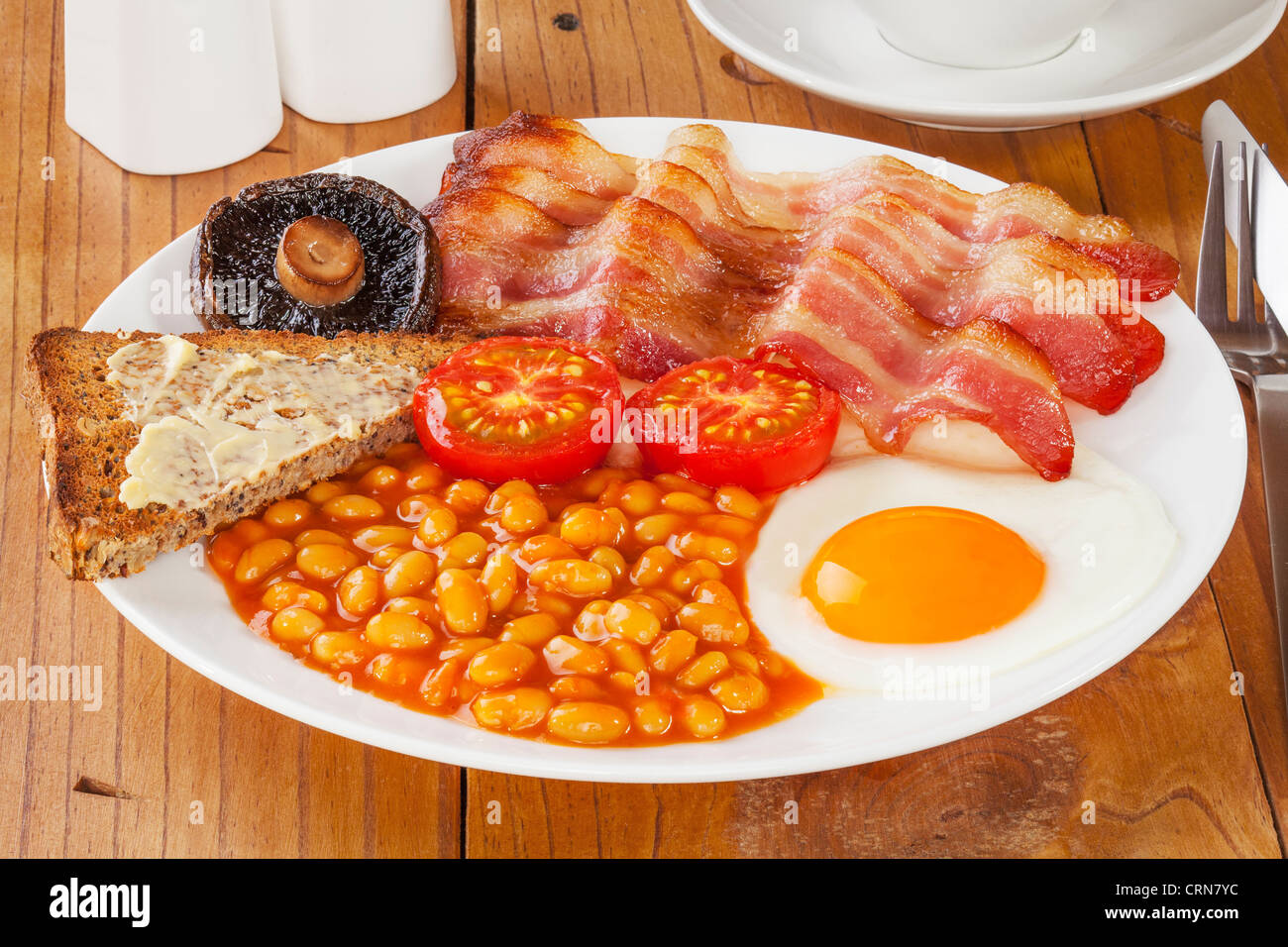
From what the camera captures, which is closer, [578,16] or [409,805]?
[409,805]

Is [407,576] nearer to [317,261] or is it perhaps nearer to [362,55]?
[317,261]

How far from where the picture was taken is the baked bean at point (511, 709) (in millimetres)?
2080

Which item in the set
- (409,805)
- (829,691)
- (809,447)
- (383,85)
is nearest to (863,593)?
(829,691)

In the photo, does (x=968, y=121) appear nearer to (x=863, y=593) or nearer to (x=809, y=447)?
(x=809, y=447)

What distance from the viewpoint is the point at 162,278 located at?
9.77ft

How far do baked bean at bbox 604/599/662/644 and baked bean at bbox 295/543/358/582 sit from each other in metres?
0.55

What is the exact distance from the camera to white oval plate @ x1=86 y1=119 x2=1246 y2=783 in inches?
79.9

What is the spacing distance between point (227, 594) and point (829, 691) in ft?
3.80

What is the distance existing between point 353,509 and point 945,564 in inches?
47.3

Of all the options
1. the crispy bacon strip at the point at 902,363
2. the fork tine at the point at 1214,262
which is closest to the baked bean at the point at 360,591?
the crispy bacon strip at the point at 902,363

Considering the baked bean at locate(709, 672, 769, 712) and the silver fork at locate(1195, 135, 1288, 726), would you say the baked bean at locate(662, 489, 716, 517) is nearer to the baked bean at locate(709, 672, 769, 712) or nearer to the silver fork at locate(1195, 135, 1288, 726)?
the baked bean at locate(709, 672, 769, 712)

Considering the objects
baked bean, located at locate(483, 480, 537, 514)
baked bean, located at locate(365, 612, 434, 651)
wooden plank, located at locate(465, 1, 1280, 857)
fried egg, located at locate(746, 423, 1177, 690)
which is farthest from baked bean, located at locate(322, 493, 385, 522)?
fried egg, located at locate(746, 423, 1177, 690)

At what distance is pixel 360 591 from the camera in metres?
2.31

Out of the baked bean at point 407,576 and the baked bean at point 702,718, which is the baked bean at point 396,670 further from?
the baked bean at point 702,718
